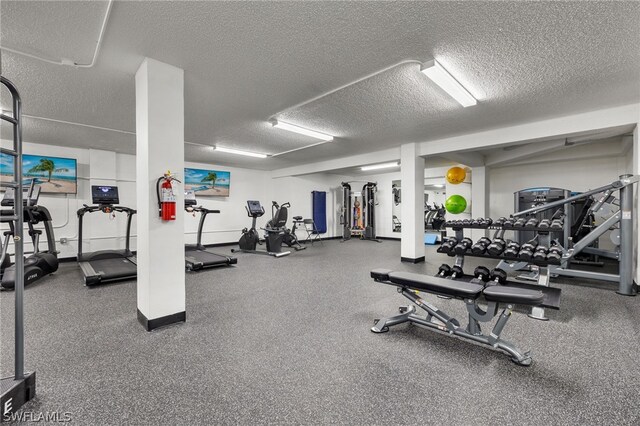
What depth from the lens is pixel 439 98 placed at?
3.65m

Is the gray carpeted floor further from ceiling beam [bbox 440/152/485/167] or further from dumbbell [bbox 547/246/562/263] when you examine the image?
ceiling beam [bbox 440/152/485/167]

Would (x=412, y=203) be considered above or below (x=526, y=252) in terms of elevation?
above

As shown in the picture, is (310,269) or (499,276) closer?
(499,276)

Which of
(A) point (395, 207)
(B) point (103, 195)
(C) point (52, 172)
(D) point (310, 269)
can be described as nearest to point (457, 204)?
(A) point (395, 207)

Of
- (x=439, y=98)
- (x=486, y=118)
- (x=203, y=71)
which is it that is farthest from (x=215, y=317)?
(x=486, y=118)

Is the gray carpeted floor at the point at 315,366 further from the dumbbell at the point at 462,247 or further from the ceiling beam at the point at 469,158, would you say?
the ceiling beam at the point at 469,158

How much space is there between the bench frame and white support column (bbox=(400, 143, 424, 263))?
3.29m

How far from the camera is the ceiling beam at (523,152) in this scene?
5688 millimetres

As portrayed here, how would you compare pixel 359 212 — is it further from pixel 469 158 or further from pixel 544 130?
pixel 544 130

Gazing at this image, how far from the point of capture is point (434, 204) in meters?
9.79

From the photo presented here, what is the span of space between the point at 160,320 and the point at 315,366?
1.63m

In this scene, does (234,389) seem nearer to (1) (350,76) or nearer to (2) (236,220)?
(1) (350,76)

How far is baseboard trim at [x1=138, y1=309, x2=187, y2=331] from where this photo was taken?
264 centimetres

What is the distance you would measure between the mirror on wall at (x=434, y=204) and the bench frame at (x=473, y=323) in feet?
22.7
